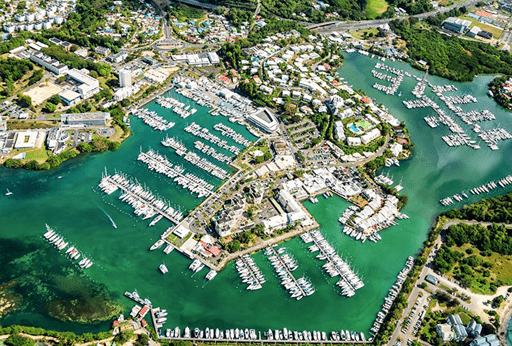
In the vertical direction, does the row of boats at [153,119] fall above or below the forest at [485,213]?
below

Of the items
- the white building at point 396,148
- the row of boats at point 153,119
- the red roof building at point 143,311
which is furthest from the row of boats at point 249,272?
the white building at point 396,148

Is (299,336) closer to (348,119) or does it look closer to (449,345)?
(449,345)

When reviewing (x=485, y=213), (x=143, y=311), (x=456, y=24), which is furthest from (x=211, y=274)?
(x=456, y=24)

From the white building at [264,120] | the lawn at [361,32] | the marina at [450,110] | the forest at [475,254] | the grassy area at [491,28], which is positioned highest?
the grassy area at [491,28]

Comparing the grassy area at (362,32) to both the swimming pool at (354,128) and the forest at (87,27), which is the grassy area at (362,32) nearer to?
the swimming pool at (354,128)

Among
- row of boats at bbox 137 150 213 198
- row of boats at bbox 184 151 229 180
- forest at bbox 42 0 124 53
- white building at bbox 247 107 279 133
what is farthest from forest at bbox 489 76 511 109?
forest at bbox 42 0 124 53

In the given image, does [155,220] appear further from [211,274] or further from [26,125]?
[26,125]
